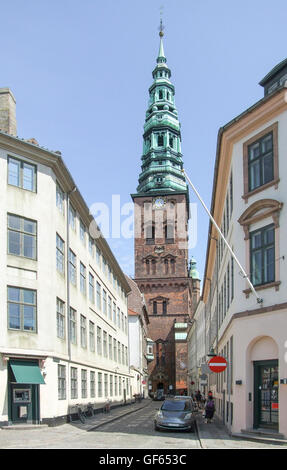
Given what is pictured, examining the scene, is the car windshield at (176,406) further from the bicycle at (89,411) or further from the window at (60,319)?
the bicycle at (89,411)

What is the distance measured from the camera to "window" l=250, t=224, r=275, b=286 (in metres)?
19.3

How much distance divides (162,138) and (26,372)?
82247 millimetres

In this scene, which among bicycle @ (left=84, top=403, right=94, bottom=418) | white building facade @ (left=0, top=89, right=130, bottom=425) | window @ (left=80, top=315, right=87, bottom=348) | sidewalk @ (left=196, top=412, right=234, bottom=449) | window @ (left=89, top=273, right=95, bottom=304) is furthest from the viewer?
window @ (left=89, top=273, right=95, bottom=304)

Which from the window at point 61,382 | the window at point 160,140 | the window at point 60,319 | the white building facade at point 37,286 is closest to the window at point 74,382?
the white building facade at point 37,286

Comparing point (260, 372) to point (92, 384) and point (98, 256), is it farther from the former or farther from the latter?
point (98, 256)

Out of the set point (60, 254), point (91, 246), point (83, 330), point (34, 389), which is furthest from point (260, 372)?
point (91, 246)

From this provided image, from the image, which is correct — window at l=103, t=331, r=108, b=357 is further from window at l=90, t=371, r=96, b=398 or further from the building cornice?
the building cornice

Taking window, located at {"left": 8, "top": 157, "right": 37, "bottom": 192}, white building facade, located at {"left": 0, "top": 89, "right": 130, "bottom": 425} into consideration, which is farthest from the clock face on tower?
window, located at {"left": 8, "top": 157, "right": 37, "bottom": 192}

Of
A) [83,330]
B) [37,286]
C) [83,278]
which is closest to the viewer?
[37,286]

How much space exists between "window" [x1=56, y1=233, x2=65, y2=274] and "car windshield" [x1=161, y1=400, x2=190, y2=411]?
26.7ft

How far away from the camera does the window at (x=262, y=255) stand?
63.5 ft

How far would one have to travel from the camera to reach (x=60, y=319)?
28531 mm

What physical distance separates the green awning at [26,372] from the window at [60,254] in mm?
5170

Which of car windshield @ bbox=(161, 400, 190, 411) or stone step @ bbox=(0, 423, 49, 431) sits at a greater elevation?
car windshield @ bbox=(161, 400, 190, 411)
